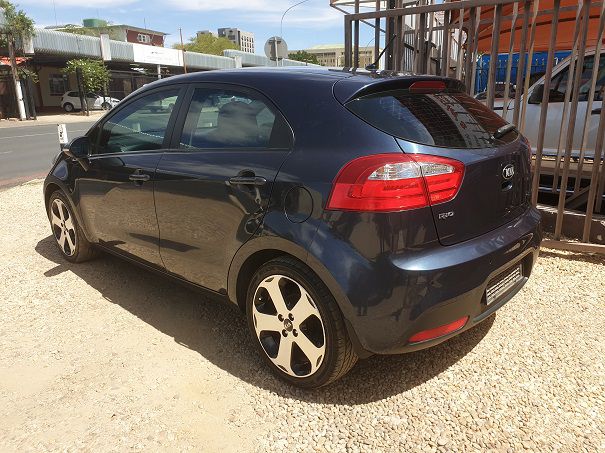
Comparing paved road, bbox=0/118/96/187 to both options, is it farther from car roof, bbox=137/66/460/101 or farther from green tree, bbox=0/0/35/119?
green tree, bbox=0/0/35/119

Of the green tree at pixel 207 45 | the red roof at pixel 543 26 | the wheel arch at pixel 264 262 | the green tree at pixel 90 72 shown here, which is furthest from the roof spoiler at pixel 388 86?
the green tree at pixel 207 45

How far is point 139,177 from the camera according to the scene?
131 inches

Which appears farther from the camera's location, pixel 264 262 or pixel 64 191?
pixel 64 191

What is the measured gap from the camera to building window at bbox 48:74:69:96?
138ft

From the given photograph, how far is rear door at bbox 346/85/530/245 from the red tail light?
6cm

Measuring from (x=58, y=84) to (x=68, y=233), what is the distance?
4461cm

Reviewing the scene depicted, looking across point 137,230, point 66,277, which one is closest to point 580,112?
point 137,230

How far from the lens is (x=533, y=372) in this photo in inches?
108

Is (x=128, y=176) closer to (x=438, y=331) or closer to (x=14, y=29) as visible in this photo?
(x=438, y=331)

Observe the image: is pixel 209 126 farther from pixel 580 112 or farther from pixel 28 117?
pixel 28 117

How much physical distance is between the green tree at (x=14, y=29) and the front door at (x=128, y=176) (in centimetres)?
3191

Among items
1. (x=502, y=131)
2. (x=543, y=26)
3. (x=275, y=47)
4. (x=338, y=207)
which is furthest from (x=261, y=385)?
(x=275, y=47)

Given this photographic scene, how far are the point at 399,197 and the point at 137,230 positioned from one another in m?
2.12

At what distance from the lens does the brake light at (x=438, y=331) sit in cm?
229
